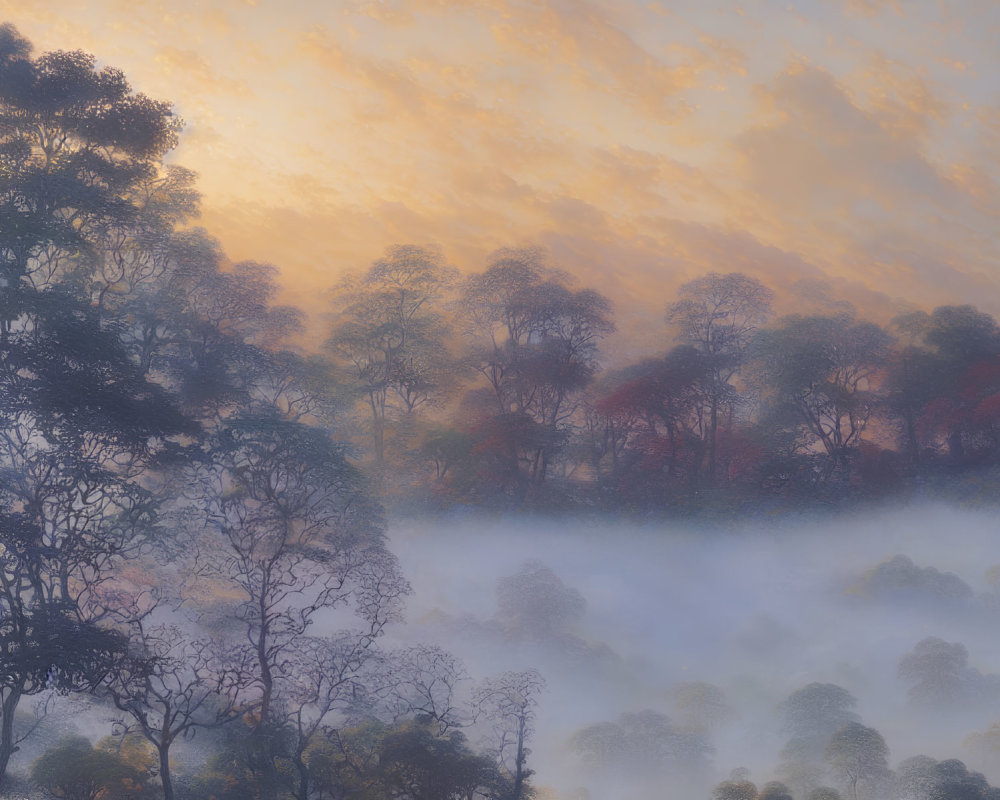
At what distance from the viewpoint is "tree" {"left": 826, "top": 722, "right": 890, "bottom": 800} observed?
11828 millimetres

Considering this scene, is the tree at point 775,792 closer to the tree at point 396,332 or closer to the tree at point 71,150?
the tree at point 396,332

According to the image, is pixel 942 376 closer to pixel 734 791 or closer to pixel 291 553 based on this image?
pixel 734 791

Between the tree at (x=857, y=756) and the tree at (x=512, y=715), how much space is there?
4665mm

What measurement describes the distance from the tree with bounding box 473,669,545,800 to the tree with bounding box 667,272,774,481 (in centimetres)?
720

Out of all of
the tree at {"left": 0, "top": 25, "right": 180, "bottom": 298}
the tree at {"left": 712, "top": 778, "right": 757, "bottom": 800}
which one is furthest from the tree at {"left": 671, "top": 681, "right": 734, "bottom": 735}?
the tree at {"left": 0, "top": 25, "right": 180, "bottom": 298}

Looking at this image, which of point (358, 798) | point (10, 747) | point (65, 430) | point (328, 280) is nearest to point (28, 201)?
point (65, 430)

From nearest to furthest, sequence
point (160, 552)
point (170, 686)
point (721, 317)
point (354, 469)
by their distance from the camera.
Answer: point (170, 686), point (160, 552), point (354, 469), point (721, 317)

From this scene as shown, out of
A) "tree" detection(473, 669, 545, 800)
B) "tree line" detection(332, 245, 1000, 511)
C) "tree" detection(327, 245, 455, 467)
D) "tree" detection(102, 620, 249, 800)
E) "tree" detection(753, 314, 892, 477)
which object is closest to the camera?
"tree" detection(102, 620, 249, 800)

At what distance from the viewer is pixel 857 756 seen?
12.0 meters

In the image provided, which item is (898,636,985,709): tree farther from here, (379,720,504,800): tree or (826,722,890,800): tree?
(379,720,504,800): tree

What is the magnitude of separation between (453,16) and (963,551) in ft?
49.9

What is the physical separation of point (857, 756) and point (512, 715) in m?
5.36

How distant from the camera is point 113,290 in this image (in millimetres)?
15203

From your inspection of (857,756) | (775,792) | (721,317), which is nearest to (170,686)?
(775,792)
